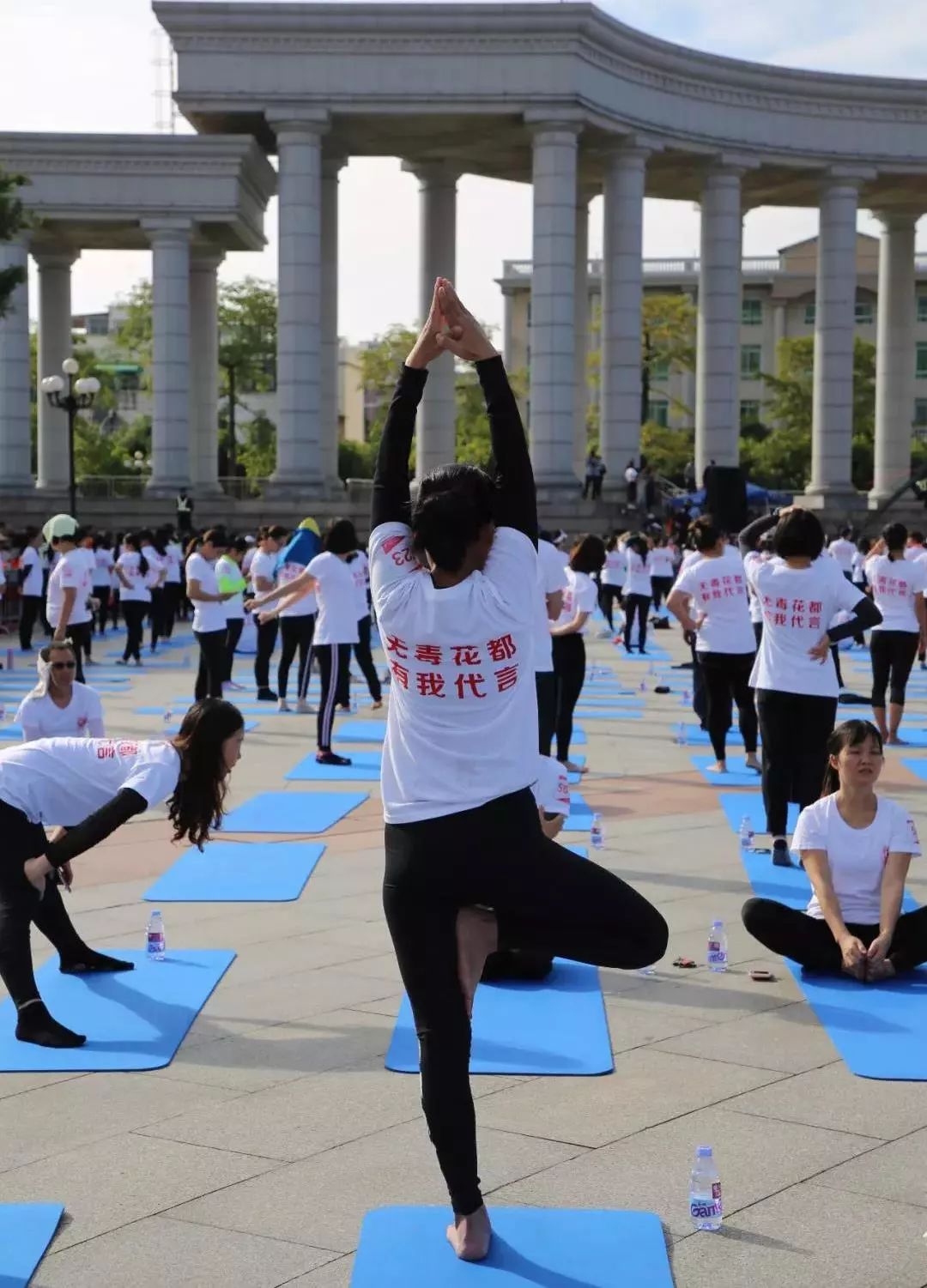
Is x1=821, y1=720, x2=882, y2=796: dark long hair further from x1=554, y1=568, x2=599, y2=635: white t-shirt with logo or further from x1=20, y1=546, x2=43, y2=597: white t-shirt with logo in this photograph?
x1=20, y1=546, x2=43, y2=597: white t-shirt with logo

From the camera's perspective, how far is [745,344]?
102875 millimetres

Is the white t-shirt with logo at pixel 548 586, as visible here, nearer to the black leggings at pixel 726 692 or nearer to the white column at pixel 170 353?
the black leggings at pixel 726 692

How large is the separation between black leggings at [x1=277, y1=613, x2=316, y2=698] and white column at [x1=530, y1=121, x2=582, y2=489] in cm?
2690

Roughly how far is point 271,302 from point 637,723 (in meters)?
58.7

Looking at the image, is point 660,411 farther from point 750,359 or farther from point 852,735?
point 852,735

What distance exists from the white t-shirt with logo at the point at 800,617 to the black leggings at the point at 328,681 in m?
5.17

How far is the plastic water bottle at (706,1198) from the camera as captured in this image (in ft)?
15.7

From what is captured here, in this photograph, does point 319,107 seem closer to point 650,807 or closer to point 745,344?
point 650,807

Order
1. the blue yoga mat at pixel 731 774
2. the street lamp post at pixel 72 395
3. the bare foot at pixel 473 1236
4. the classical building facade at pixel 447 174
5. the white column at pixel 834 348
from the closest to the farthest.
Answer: the bare foot at pixel 473 1236 < the blue yoga mat at pixel 731 774 < the street lamp post at pixel 72 395 < the classical building facade at pixel 447 174 < the white column at pixel 834 348

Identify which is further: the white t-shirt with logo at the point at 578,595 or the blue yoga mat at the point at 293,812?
the white t-shirt with logo at the point at 578,595

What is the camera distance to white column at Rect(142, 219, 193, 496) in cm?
4384

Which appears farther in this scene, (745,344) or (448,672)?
(745,344)

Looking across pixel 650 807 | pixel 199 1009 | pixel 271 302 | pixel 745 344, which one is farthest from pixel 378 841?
pixel 745 344

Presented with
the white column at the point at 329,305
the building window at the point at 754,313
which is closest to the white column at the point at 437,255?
the white column at the point at 329,305
